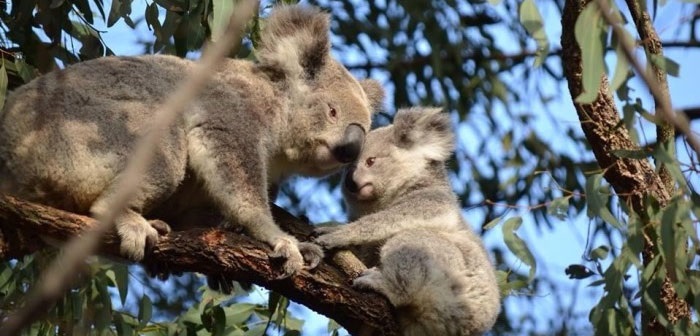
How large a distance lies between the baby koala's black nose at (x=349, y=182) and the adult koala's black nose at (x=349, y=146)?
0.96 feet

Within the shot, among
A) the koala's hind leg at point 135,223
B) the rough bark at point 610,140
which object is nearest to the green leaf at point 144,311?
the koala's hind leg at point 135,223

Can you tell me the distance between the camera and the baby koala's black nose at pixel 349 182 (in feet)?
14.6

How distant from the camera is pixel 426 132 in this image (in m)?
4.85

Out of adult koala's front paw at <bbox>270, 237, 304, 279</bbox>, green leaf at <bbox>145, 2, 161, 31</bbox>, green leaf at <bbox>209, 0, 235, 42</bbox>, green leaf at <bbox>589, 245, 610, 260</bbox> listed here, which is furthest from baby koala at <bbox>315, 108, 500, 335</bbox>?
green leaf at <bbox>145, 2, 161, 31</bbox>

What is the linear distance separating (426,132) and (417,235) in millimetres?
1105

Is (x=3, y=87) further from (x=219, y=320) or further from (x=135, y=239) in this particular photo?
(x=219, y=320)

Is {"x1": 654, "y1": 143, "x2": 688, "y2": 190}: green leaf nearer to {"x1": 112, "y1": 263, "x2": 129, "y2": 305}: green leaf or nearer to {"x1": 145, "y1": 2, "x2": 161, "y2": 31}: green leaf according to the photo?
{"x1": 145, "y1": 2, "x2": 161, "y2": 31}: green leaf

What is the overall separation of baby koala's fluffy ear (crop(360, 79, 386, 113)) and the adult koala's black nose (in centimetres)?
46

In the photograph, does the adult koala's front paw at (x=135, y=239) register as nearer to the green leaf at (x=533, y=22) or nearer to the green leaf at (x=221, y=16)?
the green leaf at (x=221, y=16)

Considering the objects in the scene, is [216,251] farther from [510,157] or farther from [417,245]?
[510,157]

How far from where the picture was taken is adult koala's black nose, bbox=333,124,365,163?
13.5 ft

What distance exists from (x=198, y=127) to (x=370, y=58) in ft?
13.9

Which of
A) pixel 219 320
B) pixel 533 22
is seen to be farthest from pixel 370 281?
pixel 533 22

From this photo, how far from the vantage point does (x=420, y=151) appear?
4.76 m
